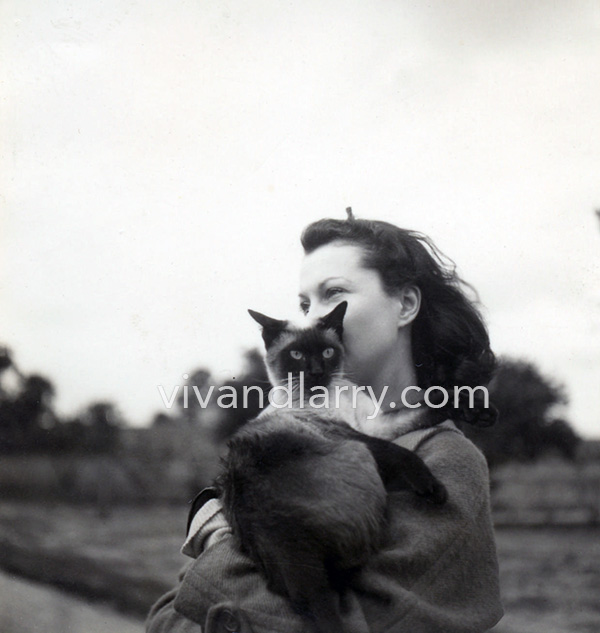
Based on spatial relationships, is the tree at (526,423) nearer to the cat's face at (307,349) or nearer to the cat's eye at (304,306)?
the cat's face at (307,349)

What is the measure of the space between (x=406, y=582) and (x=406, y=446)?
431mm

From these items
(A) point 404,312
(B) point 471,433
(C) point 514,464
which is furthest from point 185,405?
(C) point 514,464

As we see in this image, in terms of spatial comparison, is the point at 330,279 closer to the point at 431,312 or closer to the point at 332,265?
the point at 332,265

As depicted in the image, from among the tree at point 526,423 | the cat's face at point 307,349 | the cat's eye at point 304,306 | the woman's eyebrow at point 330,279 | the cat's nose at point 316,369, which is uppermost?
the woman's eyebrow at point 330,279

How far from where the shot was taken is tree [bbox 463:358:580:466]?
9.27 feet

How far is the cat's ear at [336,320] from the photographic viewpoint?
2.37 m

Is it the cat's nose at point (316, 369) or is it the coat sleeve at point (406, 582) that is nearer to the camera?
the coat sleeve at point (406, 582)

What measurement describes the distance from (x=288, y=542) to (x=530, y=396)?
1.48 meters

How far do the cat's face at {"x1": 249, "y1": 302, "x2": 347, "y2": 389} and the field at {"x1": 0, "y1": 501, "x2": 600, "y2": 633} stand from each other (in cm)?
93

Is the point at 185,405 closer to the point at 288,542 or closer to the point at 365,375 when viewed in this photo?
the point at 365,375

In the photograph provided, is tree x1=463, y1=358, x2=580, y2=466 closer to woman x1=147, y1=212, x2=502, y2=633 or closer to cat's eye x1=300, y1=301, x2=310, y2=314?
woman x1=147, y1=212, x2=502, y2=633

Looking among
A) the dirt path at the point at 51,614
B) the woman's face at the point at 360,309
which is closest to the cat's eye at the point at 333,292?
the woman's face at the point at 360,309

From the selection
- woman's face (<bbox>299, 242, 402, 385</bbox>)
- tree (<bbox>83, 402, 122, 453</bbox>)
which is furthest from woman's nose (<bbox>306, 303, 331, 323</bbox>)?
tree (<bbox>83, 402, 122, 453</bbox>)

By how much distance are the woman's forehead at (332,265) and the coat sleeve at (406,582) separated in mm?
750
